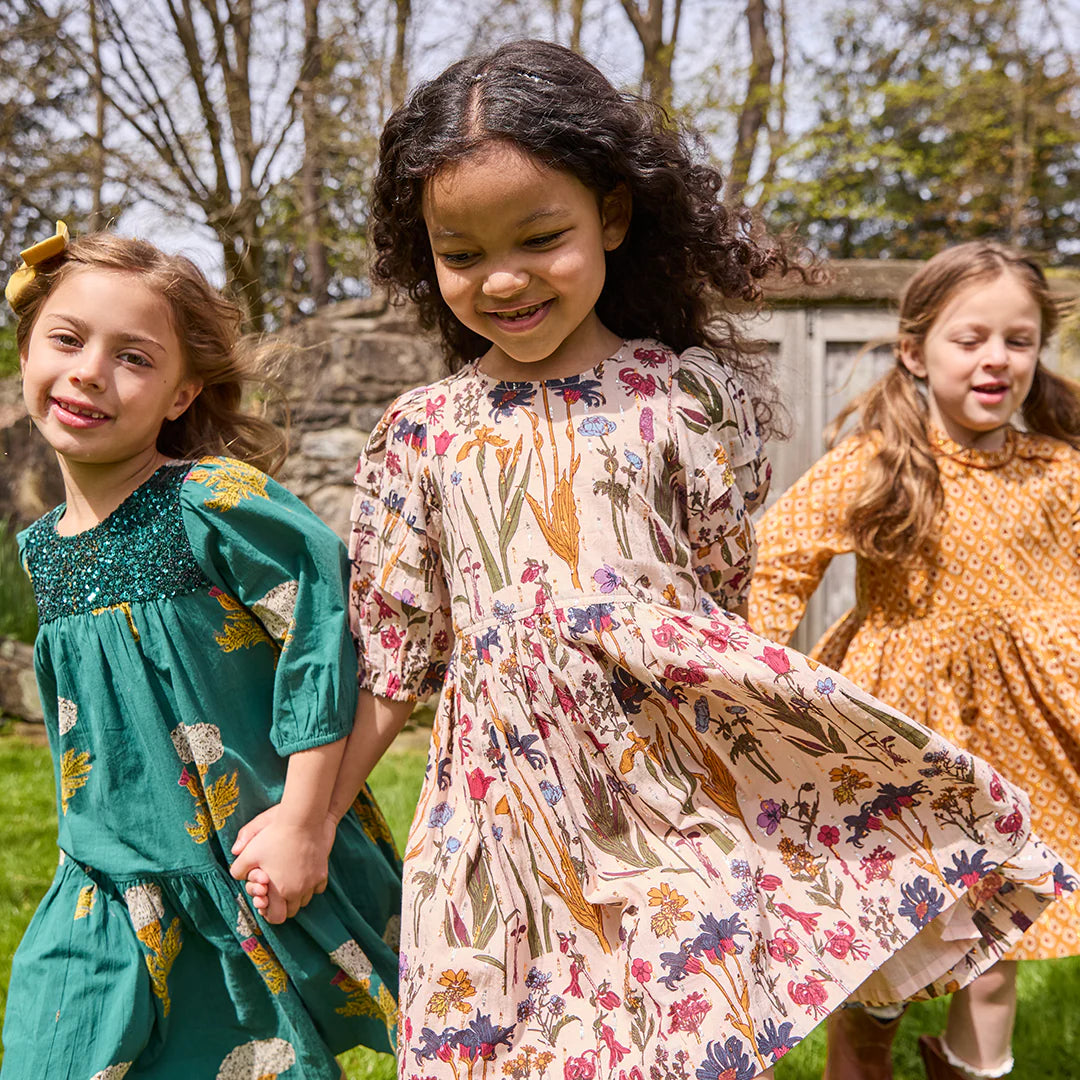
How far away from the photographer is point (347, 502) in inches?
222

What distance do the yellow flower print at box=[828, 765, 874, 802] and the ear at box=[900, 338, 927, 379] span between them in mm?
1291

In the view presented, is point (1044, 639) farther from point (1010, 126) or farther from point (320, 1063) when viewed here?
point (1010, 126)

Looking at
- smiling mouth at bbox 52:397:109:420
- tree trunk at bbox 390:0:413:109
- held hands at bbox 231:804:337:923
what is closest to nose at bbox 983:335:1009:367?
held hands at bbox 231:804:337:923

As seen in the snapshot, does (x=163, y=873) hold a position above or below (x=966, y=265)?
below

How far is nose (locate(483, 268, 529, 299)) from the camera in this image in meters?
1.62

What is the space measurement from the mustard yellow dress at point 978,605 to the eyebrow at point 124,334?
1315 mm

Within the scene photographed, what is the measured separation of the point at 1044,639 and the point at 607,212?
1.36 metres

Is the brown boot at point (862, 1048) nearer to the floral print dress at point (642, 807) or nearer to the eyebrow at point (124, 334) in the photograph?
the floral print dress at point (642, 807)

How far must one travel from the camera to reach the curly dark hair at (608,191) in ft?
5.35

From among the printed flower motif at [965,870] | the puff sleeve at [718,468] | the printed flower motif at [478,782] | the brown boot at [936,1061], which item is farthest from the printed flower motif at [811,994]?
the brown boot at [936,1061]

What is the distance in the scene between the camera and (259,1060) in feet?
5.76

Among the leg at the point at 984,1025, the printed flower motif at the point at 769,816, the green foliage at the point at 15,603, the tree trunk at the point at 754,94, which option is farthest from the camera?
the tree trunk at the point at 754,94

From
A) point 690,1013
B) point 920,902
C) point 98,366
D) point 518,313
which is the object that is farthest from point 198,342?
point 920,902

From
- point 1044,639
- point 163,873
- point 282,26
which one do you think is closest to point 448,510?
point 163,873
